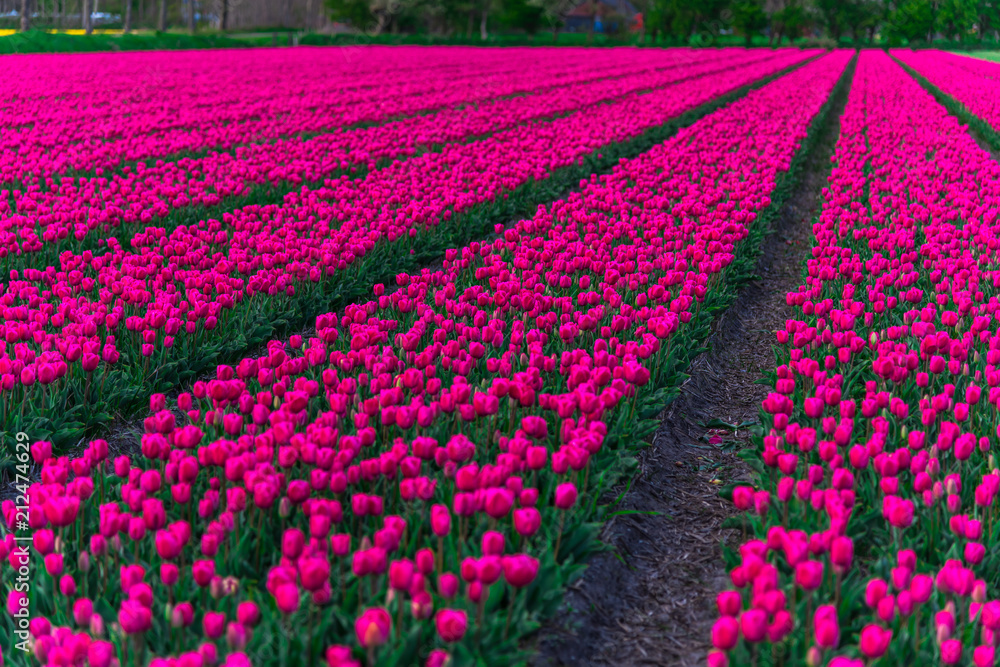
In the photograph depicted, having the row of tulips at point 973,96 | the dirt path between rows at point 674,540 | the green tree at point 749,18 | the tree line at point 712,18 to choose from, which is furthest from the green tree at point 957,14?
the dirt path between rows at point 674,540

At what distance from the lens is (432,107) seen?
65.1 feet

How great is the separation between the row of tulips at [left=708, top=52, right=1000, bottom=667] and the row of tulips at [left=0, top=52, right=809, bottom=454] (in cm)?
344

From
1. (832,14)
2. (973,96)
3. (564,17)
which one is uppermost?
(832,14)

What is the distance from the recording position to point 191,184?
9766mm

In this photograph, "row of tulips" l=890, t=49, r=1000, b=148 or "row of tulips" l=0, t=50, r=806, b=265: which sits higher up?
"row of tulips" l=890, t=49, r=1000, b=148

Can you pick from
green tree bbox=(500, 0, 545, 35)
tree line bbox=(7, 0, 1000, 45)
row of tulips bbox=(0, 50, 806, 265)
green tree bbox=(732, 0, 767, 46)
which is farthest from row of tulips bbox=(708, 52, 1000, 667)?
green tree bbox=(732, 0, 767, 46)

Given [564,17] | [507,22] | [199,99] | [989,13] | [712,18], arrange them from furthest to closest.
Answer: [989,13] < [564,17] < [712,18] < [507,22] < [199,99]

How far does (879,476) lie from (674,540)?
0.96 metres

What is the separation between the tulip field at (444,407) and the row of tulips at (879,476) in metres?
0.02

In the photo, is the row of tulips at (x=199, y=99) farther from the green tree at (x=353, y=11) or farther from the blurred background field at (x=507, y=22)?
the green tree at (x=353, y=11)

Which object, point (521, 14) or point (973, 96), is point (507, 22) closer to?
point (521, 14)

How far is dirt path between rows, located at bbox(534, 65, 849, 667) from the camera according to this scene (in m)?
3.29

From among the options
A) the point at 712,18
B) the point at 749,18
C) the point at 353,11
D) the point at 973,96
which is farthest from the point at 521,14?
the point at 973,96

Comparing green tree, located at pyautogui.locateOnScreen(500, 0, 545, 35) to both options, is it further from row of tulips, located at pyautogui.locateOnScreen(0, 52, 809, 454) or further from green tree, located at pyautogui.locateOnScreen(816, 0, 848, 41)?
row of tulips, located at pyautogui.locateOnScreen(0, 52, 809, 454)
